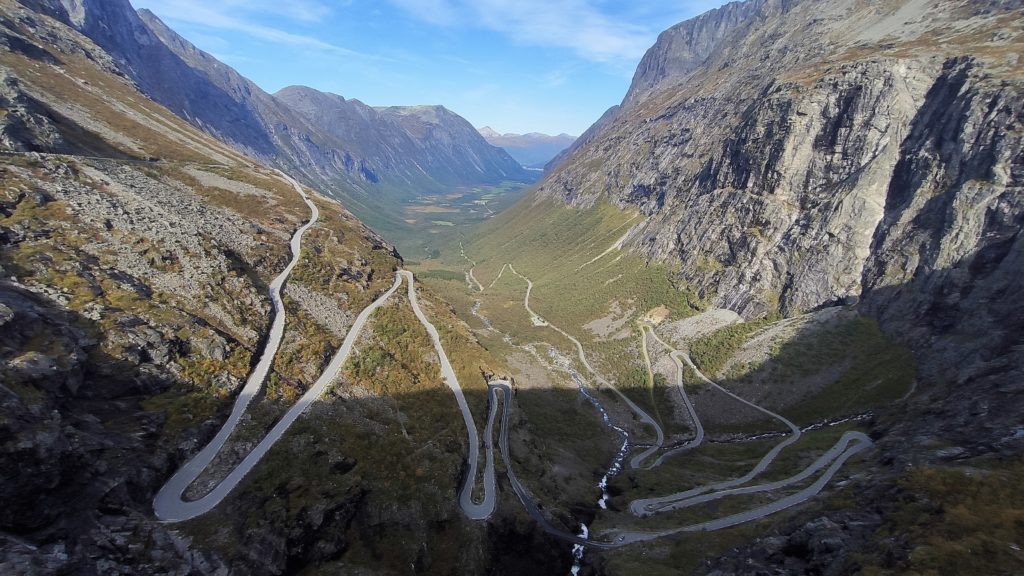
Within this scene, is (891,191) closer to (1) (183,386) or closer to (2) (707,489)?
(2) (707,489)

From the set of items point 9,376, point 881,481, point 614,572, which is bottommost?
point 614,572

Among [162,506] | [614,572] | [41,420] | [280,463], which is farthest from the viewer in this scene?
[614,572]

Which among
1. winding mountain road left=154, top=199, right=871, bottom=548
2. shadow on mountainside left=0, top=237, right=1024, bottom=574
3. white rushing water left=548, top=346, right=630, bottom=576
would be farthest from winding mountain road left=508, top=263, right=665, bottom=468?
shadow on mountainside left=0, top=237, right=1024, bottom=574

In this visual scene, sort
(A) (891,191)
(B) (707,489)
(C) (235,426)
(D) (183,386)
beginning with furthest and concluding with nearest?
(A) (891,191)
(B) (707,489)
(D) (183,386)
(C) (235,426)

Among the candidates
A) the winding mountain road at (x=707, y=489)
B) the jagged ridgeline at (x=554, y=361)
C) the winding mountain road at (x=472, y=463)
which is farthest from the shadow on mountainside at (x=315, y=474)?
the winding mountain road at (x=707, y=489)

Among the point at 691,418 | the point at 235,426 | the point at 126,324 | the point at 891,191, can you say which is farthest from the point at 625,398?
the point at 126,324

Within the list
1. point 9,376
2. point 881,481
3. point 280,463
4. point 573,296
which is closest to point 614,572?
point 881,481

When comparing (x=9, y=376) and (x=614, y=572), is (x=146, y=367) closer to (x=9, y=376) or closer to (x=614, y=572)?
(x=9, y=376)

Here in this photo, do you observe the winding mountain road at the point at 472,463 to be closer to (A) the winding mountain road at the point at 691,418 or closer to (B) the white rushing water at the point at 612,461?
(A) the winding mountain road at the point at 691,418
